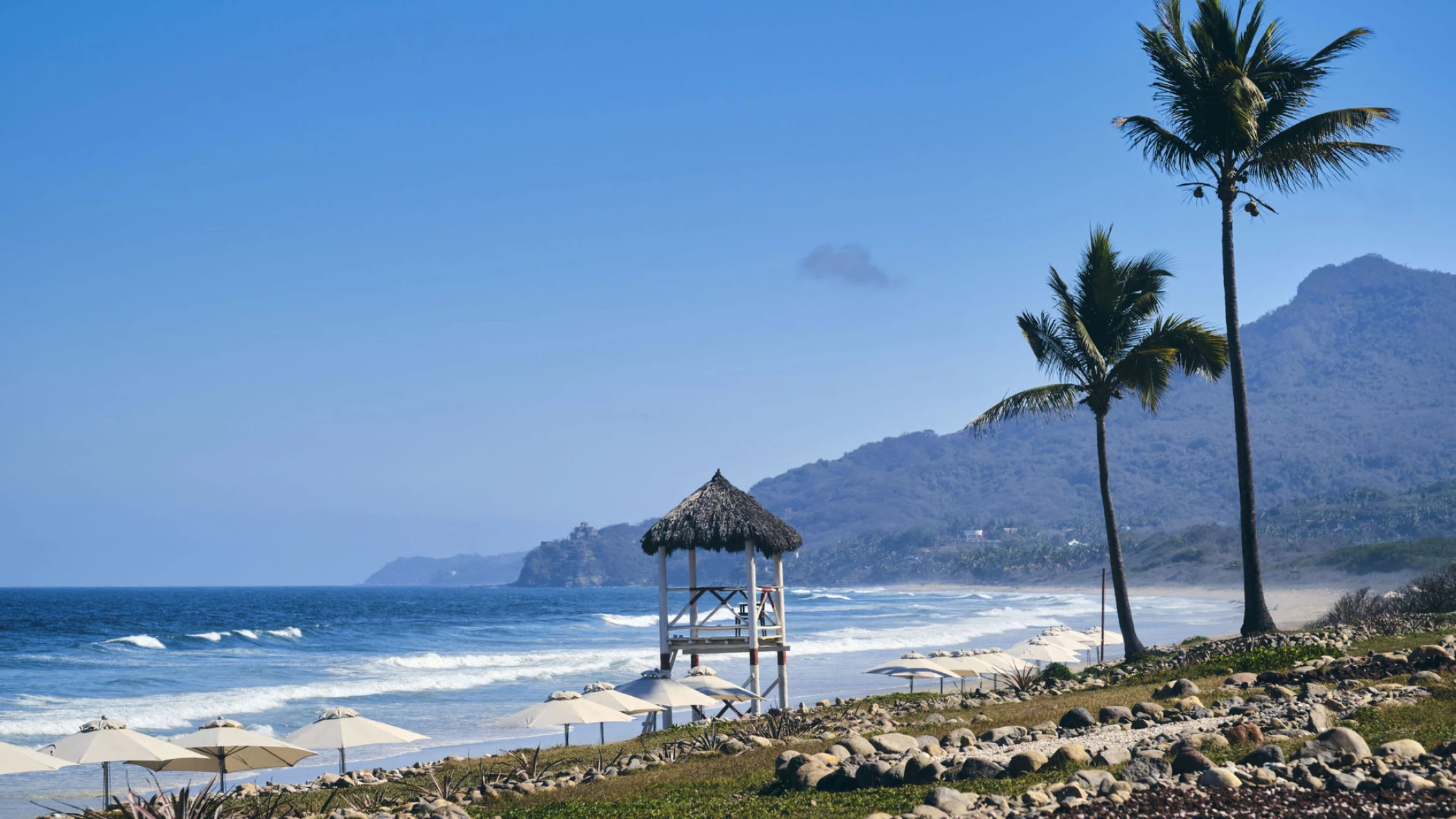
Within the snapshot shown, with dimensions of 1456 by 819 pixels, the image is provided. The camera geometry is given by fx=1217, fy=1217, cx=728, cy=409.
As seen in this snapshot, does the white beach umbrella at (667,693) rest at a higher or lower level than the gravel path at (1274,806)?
lower

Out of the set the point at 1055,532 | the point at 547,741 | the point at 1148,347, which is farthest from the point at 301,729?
the point at 1055,532

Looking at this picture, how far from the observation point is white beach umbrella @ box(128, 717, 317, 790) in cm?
1534

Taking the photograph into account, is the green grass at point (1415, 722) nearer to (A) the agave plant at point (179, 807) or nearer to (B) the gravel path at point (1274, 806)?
(B) the gravel path at point (1274, 806)

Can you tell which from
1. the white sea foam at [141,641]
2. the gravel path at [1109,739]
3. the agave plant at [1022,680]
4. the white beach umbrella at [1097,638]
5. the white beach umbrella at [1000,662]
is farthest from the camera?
the white sea foam at [141,641]

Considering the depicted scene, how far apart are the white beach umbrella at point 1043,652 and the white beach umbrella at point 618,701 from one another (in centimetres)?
1147

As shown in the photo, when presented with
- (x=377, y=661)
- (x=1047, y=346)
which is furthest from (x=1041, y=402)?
(x=377, y=661)

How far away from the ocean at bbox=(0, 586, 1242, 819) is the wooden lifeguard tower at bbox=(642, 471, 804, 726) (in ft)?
14.3

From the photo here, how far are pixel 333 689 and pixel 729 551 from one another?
2053cm

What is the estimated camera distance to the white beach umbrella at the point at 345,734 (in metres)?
15.8

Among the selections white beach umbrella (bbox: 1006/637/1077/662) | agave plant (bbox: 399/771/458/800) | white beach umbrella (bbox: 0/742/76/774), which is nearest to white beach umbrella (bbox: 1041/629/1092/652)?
white beach umbrella (bbox: 1006/637/1077/662)

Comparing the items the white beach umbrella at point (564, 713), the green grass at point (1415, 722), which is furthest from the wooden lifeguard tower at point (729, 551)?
the green grass at point (1415, 722)

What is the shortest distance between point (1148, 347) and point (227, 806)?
17.3 meters

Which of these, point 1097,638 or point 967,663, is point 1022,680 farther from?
point 1097,638

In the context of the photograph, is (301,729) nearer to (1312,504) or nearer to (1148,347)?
(1148,347)
